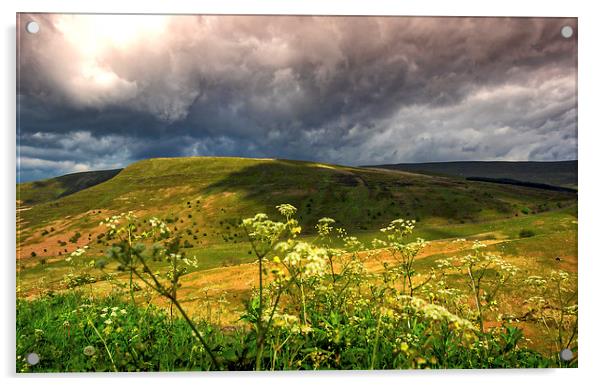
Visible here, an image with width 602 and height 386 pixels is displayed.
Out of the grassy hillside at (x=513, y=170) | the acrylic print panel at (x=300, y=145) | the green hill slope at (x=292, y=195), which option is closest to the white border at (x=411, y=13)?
the acrylic print panel at (x=300, y=145)

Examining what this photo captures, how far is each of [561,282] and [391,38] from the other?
13.8 feet

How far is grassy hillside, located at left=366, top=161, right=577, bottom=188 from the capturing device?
557 centimetres

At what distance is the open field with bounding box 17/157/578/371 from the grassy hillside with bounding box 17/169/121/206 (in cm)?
2

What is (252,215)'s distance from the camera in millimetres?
5875

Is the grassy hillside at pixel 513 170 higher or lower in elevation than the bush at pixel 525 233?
higher

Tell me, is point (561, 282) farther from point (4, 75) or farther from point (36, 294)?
point (4, 75)

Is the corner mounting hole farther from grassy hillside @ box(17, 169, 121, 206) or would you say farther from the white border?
grassy hillside @ box(17, 169, 121, 206)

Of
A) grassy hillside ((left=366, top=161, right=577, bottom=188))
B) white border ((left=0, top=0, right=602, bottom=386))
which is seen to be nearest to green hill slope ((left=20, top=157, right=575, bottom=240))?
grassy hillside ((left=366, top=161, right=577, bottom=188))

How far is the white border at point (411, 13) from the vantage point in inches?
197

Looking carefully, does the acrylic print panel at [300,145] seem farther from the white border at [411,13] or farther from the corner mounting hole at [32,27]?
the white border at [411,13]

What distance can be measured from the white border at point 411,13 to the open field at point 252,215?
0.27 meters

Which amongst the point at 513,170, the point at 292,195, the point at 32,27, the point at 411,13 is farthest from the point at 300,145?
the point at 32,27

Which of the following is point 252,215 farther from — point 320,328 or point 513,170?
point 513,170

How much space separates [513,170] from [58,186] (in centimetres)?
654
